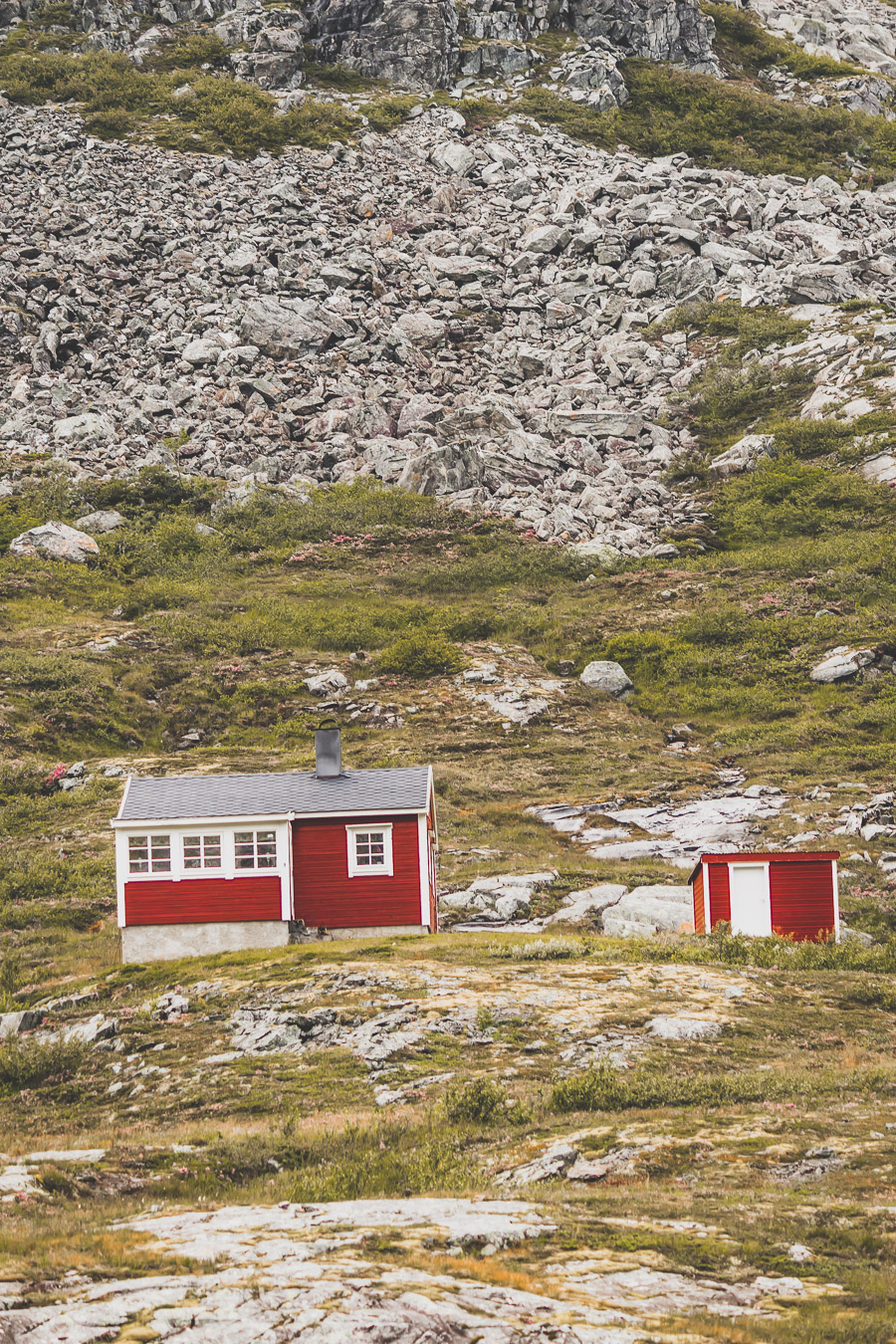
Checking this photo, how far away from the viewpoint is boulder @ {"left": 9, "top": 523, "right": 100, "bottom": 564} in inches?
2820

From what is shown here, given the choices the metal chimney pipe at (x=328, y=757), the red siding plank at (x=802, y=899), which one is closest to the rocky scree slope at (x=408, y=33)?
the metal chimney pipe at (x=328, y=757)

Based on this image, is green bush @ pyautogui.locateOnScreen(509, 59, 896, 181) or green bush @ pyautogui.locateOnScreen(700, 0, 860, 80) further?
green bush @ pyautogui.locateOnScreen(700, 0, 860, 80)

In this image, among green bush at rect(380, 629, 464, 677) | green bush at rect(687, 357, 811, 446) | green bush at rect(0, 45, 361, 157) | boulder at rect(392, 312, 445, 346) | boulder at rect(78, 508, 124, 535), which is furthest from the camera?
green bush at rect(0, 45, 361, 157)

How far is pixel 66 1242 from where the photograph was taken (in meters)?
12.9

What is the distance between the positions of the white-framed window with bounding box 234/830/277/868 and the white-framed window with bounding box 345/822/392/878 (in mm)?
1992

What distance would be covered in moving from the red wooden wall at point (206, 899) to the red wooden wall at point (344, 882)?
110cm

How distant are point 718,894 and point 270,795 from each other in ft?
38.9

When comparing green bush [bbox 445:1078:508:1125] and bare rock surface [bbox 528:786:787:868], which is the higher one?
bare rock surface [bbox 528:786:787:868]

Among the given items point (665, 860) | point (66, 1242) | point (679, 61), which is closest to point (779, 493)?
point (665, 860)

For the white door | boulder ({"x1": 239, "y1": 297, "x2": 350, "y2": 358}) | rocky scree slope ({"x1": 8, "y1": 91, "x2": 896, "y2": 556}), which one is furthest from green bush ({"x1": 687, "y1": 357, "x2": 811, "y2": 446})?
the white door

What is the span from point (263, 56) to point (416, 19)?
51.2ft

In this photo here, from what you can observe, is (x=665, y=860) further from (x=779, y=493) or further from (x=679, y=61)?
(x=679, y=61)

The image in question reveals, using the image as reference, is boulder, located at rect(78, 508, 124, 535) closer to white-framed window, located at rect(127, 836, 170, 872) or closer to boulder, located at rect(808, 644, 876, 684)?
boulder, located at rect(808, 644, 876, 684)

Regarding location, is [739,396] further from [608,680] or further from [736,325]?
[608,680]
